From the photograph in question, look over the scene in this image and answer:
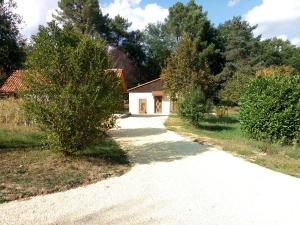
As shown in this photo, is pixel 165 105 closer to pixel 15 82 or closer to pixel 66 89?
pixel 15 82

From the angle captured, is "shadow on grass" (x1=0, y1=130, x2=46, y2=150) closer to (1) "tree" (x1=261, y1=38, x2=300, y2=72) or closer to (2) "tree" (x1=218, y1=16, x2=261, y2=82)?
(2) "tree" (x1=218, y1=16, x2=261, y2=82)

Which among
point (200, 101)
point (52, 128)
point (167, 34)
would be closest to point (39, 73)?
point (52, 128)

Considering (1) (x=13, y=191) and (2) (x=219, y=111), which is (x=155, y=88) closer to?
(2) (x=219, y=111)

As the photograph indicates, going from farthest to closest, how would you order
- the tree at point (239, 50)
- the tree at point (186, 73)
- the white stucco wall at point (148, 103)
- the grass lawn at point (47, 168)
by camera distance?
the tree at point (239, 50) < the white stucco wall at point (148, 103) < the tree at point (186, 73) < the grass lawn at point (47, 168)

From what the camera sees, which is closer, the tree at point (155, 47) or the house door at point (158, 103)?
the house door at point (158, 103)

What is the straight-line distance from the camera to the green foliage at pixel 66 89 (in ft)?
31.1

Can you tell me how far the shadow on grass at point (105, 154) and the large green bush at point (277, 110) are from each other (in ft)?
21.3

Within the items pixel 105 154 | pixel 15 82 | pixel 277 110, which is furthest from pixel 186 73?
pixel 105 154

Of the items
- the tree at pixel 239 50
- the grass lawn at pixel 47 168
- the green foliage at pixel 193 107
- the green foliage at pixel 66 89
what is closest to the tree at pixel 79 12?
the tree at pixel 239 50

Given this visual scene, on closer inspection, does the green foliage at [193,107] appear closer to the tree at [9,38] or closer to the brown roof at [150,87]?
the tree at [9,38]

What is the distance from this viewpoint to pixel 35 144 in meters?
12.9

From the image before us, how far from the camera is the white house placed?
40.9 meters

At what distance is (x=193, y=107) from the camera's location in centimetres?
2220

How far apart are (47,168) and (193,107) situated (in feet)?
46.9
